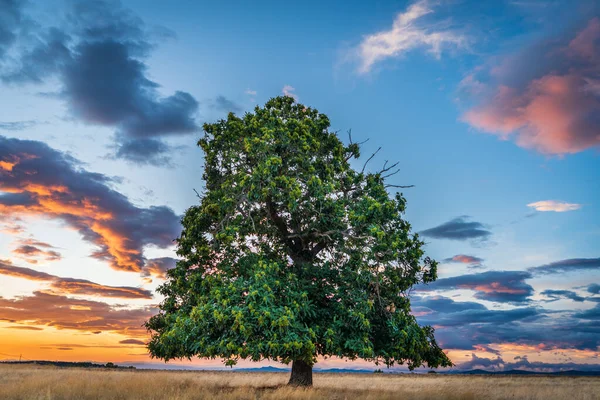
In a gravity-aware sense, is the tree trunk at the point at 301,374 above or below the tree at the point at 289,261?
below

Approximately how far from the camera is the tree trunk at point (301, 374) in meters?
21.2

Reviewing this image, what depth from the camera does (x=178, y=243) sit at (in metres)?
22.2

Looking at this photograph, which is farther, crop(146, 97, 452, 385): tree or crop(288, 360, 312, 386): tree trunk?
crop(288, 360, 312, 386): tree trunk

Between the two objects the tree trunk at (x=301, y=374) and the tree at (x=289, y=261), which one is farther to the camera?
the tree trunk at (x=301, y=374)

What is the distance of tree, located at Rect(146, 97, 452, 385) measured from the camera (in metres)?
17.3

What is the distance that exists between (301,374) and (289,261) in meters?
5.07

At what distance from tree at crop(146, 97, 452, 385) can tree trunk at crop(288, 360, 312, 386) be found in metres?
0.05

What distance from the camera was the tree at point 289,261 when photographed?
17.3 m

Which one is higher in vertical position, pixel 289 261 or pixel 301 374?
pixel 289 261

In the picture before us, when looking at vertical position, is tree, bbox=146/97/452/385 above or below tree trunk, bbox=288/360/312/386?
above

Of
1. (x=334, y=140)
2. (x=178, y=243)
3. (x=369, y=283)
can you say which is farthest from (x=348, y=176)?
(x=178, y=243)

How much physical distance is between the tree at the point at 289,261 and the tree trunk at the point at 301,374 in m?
0.05

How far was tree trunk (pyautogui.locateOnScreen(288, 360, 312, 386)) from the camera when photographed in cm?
2125

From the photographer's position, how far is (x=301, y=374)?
21.5 meters
